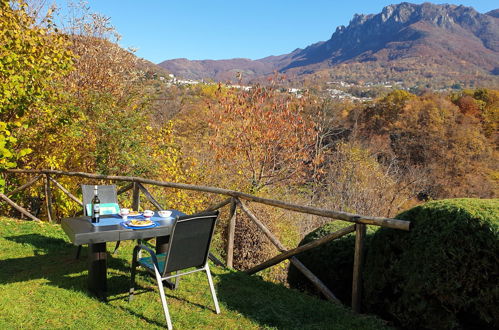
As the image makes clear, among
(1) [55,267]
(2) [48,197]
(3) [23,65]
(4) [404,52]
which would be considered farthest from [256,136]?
(4) [404,52]

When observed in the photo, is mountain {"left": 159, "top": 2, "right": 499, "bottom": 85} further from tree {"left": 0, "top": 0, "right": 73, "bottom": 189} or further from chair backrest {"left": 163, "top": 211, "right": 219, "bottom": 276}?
chair backrest {"left": 163, "top": 211, "right": 219, "bottom": 276}

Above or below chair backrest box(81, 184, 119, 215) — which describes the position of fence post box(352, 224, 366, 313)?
below

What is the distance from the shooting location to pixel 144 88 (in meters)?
11.4

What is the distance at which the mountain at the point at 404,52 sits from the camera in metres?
76.2

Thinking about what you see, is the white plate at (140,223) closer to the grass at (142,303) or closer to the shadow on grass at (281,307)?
the grass at (142,303)

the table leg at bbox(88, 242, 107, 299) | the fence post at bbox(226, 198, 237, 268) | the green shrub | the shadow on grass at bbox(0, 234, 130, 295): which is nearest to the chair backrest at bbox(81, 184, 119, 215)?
the shadow on grass at bbox(0, 234, 130, 295)

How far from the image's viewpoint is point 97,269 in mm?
3934

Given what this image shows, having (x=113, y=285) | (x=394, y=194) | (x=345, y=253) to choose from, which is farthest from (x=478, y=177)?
(x=113, y=285)

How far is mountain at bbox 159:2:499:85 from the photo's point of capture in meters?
76.2

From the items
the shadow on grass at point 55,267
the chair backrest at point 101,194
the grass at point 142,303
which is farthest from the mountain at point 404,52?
the grass at point 142,303

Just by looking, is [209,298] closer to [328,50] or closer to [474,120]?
[474,120]

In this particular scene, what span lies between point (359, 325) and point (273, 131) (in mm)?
8610

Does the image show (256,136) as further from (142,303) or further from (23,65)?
(142,303)

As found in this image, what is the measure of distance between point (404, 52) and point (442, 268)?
110766 millimetres
